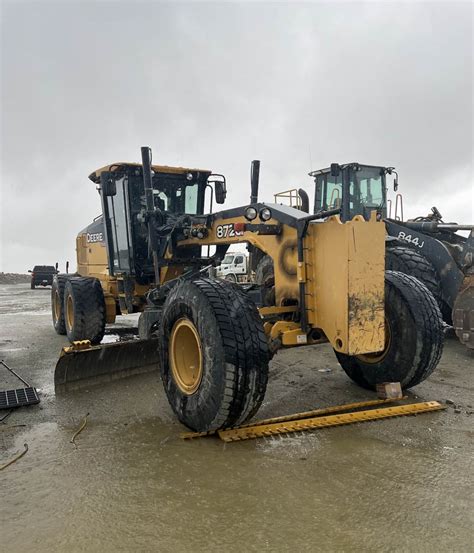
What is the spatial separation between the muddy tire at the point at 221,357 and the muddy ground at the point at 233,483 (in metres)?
0.23

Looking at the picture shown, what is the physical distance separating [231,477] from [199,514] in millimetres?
511

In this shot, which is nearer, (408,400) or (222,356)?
(222,356)

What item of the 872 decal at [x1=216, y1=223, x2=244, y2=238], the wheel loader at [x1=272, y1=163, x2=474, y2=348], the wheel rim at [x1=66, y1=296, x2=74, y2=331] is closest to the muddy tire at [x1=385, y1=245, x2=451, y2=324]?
the wheel loader at [x1=272, y1=163, x2=474, y2=348]

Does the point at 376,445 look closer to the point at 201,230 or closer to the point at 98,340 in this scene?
the point at 201,230

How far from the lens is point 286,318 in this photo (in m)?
4.80

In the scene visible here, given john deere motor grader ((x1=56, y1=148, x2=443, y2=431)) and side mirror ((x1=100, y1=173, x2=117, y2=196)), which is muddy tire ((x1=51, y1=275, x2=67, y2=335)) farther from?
john deere motor grader ((x1=56, y1=148, x2=443, y2=431))

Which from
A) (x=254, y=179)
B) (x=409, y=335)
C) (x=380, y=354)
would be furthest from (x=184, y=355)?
(x=254, y=179)

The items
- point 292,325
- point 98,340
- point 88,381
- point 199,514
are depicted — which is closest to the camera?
point 199,514

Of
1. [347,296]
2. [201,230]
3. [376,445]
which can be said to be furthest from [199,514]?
[201,230]

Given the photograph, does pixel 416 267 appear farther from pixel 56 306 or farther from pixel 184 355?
pixel 56 306

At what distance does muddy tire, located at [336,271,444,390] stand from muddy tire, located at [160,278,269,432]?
1.56 metres

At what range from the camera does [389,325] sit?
16.4ft

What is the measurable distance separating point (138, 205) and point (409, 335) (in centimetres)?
444

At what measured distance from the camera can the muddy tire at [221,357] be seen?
3.92 meters
